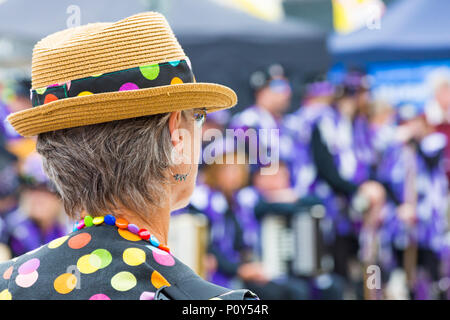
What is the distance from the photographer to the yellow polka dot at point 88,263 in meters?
1.26

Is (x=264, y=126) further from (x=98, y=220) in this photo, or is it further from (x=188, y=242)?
(x=98, y=220)

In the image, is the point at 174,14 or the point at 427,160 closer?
the point at 174,14

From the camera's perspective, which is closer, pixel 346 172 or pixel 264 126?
pixel 264 126

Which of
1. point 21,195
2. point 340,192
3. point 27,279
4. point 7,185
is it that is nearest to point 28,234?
point 21,195

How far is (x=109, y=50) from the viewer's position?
1.40 meters

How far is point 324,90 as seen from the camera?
5543 millimetres

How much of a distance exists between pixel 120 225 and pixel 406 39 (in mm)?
4243

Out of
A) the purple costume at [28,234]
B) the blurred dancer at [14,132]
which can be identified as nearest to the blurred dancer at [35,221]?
the purple costume at [28,234]

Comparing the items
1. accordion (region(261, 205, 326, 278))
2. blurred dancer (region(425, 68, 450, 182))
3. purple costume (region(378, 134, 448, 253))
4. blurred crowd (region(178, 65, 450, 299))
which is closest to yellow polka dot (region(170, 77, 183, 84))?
blurred crowd (region(178, 65, 450, 299))

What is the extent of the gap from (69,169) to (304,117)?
161 inches

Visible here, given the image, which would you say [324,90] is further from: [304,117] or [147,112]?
[147,112]

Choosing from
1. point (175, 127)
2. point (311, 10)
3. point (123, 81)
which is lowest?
point (175, 127)

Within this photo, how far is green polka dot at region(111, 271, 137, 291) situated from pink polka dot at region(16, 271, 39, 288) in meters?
0.18
